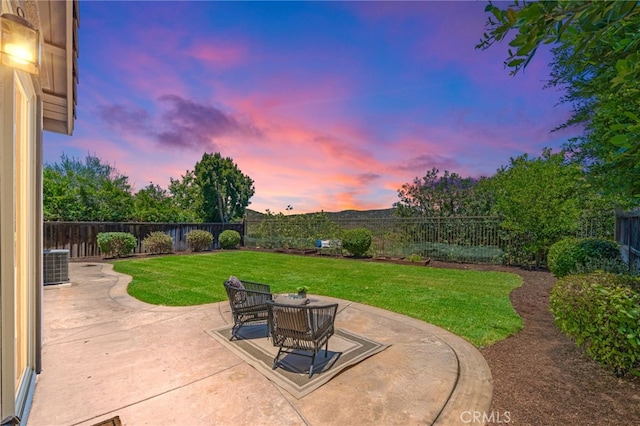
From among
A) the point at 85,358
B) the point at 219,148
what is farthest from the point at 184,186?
the point at 85,358

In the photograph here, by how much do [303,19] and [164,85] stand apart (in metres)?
5.52

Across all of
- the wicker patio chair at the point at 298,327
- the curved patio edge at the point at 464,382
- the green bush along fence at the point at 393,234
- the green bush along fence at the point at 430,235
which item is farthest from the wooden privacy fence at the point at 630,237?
the wicker patio chair at the point at 298,327

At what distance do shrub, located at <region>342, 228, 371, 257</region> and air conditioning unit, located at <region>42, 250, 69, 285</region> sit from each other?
10615mm

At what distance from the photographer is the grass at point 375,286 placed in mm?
5473

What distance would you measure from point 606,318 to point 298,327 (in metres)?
3.46

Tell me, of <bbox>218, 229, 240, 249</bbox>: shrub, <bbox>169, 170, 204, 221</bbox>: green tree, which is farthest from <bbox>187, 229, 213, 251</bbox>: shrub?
<bbox>169, 170, 204, 221</bbox>: green tree

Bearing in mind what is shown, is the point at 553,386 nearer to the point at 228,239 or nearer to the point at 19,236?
the point at 19,236

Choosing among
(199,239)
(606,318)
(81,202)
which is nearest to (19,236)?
(606,318)

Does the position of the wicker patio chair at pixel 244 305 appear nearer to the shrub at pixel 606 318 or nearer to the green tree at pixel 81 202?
the shrub at pixel 606 318

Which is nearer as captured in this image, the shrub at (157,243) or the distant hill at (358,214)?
the shrub at (157,243)

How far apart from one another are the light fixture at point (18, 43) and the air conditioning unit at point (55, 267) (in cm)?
795

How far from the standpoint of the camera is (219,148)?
23.3 metres

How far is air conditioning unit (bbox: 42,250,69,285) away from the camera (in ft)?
24.7

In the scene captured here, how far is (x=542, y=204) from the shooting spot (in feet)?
34.7
